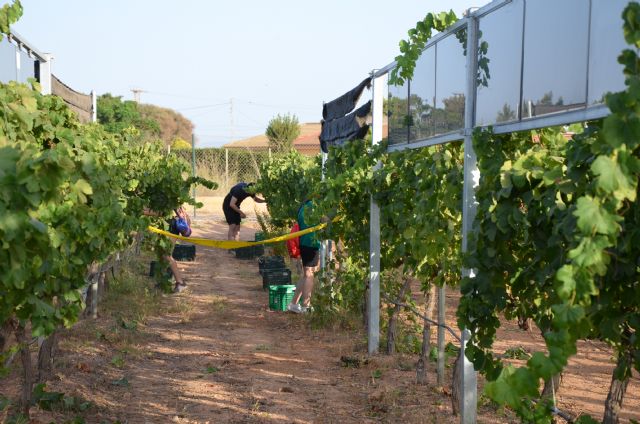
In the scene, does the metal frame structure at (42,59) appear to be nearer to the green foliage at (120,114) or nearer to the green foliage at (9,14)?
the green foliage at (9,14)

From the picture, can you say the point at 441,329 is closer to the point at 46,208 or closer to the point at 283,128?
the point at 46,208

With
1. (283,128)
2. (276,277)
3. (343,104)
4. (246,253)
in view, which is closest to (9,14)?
(343,104)

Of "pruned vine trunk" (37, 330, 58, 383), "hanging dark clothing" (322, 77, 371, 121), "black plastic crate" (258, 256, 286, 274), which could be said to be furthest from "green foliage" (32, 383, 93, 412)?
"black plastic crate" (258, 256, 286, 274)

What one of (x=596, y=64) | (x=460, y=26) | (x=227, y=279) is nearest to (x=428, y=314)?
(x=460, y=26)

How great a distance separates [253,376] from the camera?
278 inches

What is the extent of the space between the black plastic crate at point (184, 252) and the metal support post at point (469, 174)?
1156 cm

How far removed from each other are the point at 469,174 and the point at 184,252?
467 inches

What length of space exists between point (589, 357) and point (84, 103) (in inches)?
236

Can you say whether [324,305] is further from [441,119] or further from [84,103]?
[441,119]

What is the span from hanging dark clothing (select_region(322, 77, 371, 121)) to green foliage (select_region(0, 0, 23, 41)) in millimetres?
4038

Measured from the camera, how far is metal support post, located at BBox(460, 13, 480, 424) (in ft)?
14.1

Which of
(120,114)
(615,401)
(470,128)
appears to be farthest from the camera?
(120,114)

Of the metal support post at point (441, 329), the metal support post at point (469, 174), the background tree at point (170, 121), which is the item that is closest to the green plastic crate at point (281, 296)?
the metal support post at point (441, 329)

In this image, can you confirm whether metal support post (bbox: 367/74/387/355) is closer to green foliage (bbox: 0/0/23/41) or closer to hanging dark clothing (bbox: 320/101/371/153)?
hanging dark clothing (bbox: 320/101/371/153)
